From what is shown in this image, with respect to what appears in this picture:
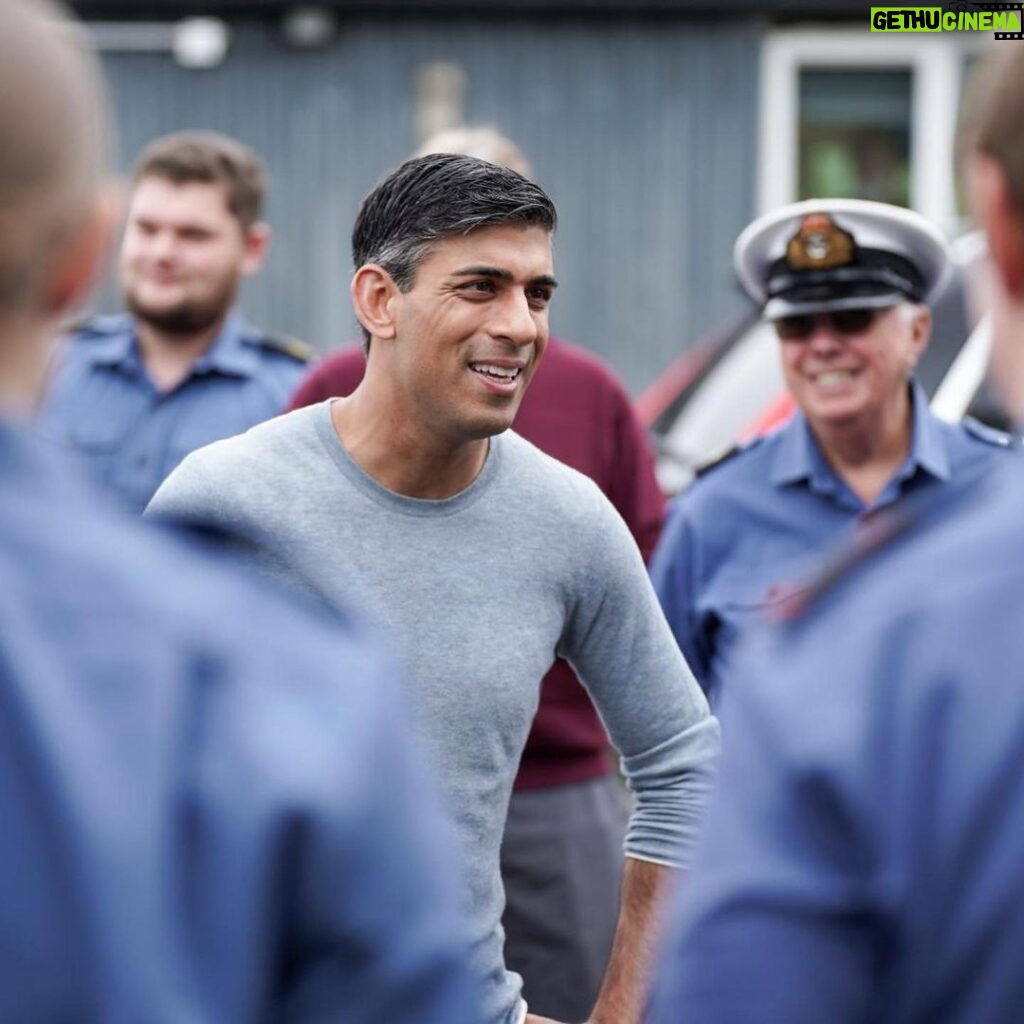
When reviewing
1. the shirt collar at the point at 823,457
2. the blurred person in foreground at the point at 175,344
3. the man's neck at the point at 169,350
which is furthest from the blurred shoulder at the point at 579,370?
the man's neck at the point at 169,350

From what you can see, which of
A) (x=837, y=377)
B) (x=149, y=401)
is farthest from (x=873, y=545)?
(x=149, y=401)

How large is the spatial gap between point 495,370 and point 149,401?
2296 millimetres

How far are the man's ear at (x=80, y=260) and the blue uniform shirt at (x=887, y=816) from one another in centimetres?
55

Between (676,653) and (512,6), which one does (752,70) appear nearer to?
(512,6)

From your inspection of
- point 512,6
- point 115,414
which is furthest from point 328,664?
point 512,6

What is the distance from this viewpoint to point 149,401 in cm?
532

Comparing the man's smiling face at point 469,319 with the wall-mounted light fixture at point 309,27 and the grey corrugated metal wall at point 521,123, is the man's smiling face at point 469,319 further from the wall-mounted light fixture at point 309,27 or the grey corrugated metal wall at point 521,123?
the wall-mounted light fixture at point 309,27

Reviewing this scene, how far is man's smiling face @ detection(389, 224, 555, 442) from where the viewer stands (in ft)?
10.6

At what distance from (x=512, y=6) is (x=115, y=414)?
850 centimetres

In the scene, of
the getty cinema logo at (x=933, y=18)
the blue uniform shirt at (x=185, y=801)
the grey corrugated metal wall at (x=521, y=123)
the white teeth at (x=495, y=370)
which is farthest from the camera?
the grey corrugated metal wall at (x=521, y=123)

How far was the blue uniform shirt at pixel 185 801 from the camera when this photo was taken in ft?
4.07

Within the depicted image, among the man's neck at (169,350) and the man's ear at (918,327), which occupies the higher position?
the man's ear at (918,327)

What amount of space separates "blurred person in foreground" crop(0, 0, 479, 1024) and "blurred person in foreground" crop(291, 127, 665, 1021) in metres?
2.56

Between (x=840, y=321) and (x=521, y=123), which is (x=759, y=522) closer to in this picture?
(x=840, y=321)
